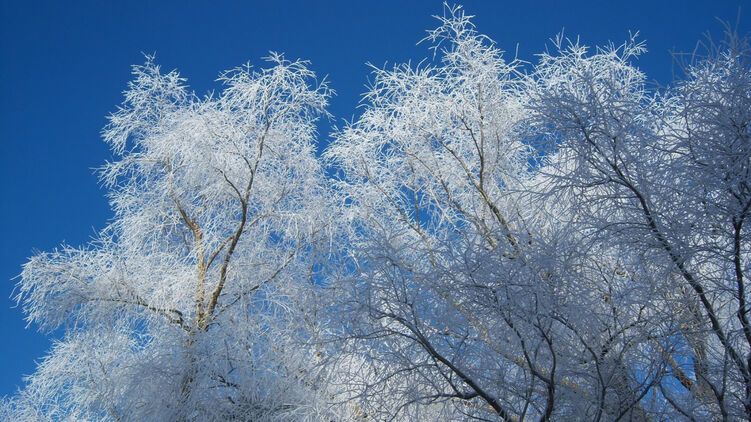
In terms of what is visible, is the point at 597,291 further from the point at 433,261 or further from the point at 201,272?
the point at 201,272

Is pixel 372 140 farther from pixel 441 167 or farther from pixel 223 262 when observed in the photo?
pixel 223 262

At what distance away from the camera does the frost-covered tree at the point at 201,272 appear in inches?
197

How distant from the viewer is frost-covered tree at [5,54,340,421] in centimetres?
501

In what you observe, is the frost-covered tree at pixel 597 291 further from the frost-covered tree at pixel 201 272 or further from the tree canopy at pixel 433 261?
the frost-covered tree at pixel 201 272

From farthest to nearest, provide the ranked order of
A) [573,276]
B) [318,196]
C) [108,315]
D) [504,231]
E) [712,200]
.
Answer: [318,196], [108,315], [504,231], [573,276], [712,200]

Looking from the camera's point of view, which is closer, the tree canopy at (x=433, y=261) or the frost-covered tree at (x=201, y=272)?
the tree canopy at (x=433, y=261)

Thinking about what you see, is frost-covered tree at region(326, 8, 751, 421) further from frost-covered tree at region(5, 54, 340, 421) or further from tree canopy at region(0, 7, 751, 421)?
frost-covered tree at region(5, 54, 340, 421)

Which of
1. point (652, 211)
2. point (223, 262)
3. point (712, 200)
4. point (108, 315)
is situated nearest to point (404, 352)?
point (652, 211)

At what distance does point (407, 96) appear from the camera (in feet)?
20.7

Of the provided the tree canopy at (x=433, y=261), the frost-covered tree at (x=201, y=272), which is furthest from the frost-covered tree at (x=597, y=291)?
the frost-covered tree at (x=201, y=272)

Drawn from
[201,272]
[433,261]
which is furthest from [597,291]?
[201,272]

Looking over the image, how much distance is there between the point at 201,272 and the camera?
18.5 ft

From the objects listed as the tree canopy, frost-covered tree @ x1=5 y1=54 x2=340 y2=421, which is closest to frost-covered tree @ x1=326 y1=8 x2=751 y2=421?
the tree canopy

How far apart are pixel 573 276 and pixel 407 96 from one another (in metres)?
3.46
